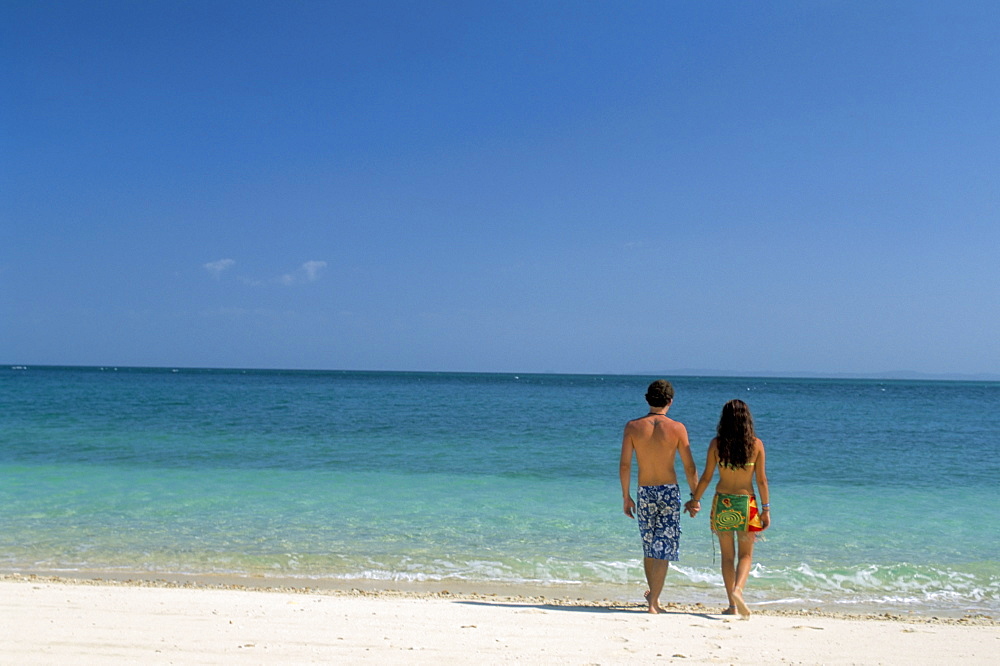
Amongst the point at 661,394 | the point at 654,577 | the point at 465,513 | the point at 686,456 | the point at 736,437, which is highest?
the point at 661,394

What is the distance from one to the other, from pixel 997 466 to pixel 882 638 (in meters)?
14.1

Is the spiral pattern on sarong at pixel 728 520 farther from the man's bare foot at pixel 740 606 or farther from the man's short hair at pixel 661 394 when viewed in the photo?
the man's short hair at pixel 661 394

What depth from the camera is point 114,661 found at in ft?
12.8

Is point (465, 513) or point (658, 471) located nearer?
point (658, 471)

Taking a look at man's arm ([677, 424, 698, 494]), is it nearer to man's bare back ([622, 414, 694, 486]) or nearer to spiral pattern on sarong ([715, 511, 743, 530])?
man's bare back ([622, 414, 694, 486])

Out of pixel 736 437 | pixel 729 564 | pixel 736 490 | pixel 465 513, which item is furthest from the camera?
pixel 465 513

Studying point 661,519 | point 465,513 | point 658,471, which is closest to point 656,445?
point 658,471

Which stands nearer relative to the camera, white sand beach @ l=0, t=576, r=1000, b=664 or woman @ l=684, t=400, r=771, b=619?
white sand beach @ l=0, t=576, r=1000, b=664

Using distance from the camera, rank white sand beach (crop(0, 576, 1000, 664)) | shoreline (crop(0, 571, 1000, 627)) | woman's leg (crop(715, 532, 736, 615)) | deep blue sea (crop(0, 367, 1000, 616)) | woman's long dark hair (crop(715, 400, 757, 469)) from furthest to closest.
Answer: deep blue sea (crop(0, 367, 1000, 616))
shoreline (crop(0, 571, 1000, 627))
woman's leg (crop(715, 532, 736, 615))
woman's long dark hair (crop(715, 400, 757, 469))
white sand beach (crop(0, 576, 1000, 664))

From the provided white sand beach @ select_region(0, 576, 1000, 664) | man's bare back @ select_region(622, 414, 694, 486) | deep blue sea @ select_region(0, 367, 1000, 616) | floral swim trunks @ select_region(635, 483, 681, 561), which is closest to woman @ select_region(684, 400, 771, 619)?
floral swim trunks @ select_region(635, 483, 681, 561)

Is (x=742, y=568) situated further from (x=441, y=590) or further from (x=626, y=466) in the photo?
(x=441, y=590)

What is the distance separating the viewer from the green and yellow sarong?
517cm

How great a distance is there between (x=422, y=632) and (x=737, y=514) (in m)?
2.44

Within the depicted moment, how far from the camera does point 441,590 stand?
6.59 meters
